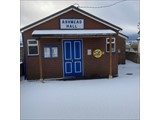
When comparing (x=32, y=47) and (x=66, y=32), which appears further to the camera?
(x=32, y=47)

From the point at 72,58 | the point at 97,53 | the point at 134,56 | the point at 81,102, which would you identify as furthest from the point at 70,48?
the point at 134,56

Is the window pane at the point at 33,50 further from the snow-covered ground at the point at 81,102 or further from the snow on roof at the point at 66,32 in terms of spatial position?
the snow-covered ground at the point at 81,102

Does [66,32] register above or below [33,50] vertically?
above

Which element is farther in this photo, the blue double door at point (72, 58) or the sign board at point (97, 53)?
the sign board at point (97, 53)

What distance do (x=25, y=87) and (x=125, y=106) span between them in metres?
4.83

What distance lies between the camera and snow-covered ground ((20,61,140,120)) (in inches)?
178

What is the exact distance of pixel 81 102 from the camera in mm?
5500

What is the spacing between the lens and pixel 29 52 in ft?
30.2

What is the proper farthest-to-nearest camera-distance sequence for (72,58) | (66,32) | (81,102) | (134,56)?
1. (134,56)
2. (72,58)
3. (66,32)
4. (81,102)

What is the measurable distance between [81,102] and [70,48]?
14.7 feet

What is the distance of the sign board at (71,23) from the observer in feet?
30.5

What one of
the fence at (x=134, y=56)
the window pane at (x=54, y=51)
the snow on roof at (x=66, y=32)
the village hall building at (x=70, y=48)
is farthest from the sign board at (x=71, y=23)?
the fence at (x=134, y=56)

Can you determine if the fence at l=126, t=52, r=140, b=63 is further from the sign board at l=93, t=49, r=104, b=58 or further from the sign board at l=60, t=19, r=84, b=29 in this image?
the sign board at l=60, t=19, r=84, b=29

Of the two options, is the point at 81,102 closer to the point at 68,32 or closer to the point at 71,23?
the point at 68,32
